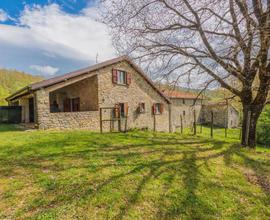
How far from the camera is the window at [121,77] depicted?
614 inches

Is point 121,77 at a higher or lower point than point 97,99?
higher

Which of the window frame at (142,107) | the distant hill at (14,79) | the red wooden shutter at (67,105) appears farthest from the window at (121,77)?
the distant hill at (14,79)

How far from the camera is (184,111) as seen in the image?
3362 cm

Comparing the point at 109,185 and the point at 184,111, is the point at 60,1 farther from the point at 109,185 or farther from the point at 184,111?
the point at 184,111

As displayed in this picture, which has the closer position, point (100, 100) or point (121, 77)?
point (100, 100)

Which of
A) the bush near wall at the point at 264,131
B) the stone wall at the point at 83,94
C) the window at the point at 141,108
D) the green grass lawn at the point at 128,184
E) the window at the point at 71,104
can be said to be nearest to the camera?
the green grass lawn at the point at 128,184

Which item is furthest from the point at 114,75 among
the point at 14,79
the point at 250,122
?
the point at 14,79

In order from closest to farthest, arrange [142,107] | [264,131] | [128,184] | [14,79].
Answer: [128,184], [142,107], [264,131], [14,79]

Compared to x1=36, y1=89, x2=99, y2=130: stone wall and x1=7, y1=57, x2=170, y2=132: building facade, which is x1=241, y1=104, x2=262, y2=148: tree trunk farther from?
x1=36, y1=89, x2=99, y2=130: stone wall

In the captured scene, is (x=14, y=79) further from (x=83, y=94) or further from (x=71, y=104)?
(x=83, y=94)

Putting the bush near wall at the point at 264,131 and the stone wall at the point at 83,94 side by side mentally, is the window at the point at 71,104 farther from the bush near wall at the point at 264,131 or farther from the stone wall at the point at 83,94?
the bush near wall at the point at 264,131

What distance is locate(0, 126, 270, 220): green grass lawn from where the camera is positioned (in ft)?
11.7

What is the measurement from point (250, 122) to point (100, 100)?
968 centimetres

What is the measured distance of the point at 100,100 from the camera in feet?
48.6
